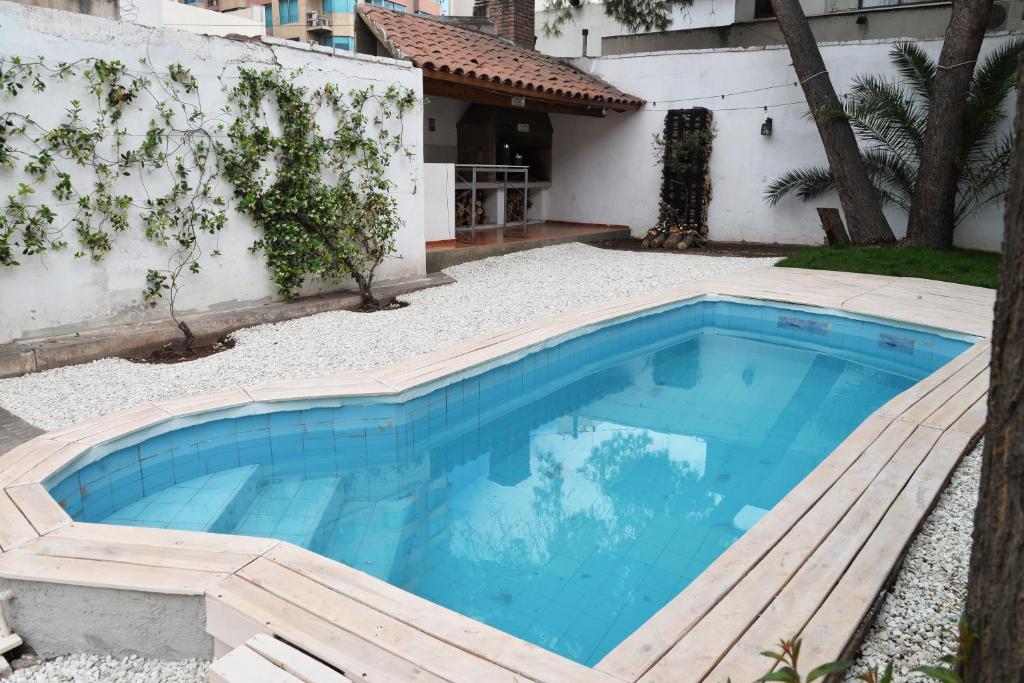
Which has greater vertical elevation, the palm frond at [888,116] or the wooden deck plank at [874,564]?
the palm frond at [888,116]

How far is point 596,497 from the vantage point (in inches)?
173

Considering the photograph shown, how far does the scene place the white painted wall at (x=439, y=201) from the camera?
33.8ft

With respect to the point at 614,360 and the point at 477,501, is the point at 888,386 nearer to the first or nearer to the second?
the point at 614,360

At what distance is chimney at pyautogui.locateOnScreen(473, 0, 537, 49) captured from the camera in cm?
1434

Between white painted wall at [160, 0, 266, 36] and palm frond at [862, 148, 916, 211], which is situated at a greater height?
white painted wall at [160, 0, 266, 36]

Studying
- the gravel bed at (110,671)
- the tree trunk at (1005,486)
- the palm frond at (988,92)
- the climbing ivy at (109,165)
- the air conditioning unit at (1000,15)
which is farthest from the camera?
the air conditioning unit at (1000,15)

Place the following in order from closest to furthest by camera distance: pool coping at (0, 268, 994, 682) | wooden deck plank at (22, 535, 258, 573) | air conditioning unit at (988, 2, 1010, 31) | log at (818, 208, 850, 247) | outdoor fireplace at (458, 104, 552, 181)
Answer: pool coping at (0, 268, 994, 682) < wooden deck plank at (22, 535, 258, 573) < log at (818, 208, 850, 247) < air conditioning unit at (988, 2, 1010, 31) < outdoor fireplace at (458, 104, 552, 181)

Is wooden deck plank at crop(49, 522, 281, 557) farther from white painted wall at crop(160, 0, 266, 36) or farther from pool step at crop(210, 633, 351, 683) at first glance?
white painted wall at crop(160, 0, 266, 36)

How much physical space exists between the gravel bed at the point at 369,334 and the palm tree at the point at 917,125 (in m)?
2.57

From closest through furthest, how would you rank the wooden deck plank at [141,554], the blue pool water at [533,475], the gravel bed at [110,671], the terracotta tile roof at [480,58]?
the gravel bed at [110,671]
the wooden deck plank at [141,554]
the blue pool water at [533,475]
the terracotta tile roof at [480,58]

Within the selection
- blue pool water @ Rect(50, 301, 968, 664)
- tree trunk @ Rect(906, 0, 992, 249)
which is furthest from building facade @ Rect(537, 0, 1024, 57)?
blue pool water @ Rect(50, 301, 968, 664)

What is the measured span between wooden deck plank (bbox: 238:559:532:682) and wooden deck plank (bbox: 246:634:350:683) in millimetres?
169

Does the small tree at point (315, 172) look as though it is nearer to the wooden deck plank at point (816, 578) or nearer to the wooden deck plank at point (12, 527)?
the wooden deck plank at point (12, 527)

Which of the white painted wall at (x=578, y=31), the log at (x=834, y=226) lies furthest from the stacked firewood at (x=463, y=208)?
the white painted wall at (x=578, y=31)
